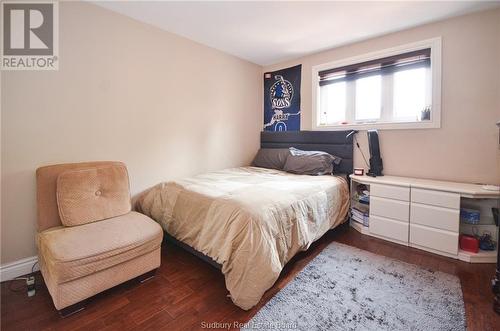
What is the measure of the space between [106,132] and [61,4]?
1106 mm

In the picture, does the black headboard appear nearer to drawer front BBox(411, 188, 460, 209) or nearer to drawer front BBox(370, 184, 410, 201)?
drawer front BBox(370, 184, 410, 201)

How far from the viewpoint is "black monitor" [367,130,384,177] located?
110 inches

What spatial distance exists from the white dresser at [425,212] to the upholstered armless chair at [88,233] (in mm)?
2230

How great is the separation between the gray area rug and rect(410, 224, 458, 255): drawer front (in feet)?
1.25

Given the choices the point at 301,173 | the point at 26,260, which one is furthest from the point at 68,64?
the point at 301,173

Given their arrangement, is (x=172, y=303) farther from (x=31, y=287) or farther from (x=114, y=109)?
(x=114, y=109)

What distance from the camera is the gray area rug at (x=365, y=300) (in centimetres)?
139

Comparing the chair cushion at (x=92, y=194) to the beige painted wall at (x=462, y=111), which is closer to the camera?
the chair cushion at (x=92, y=194)

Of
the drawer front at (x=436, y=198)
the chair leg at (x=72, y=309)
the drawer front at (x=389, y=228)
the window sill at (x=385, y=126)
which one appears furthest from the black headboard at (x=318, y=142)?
the chair leg at (x=72, y=309)

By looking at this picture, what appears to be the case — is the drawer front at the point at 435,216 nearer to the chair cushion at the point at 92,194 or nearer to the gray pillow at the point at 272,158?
the gray pillow at the point at 272,158

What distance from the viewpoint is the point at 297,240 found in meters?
1.88

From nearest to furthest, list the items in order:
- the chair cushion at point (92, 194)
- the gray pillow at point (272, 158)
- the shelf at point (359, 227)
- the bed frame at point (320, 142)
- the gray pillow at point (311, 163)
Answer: the chair cushion at point (92, 194) → the shelf at point (359, 227) → the gray pillow at point (311, 163) → the bed frame at point (320, 142) → the gray pillow at point (272, 158)

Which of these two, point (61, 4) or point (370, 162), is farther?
point (370, 162)

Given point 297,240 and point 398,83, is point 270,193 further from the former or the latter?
point 398,83
